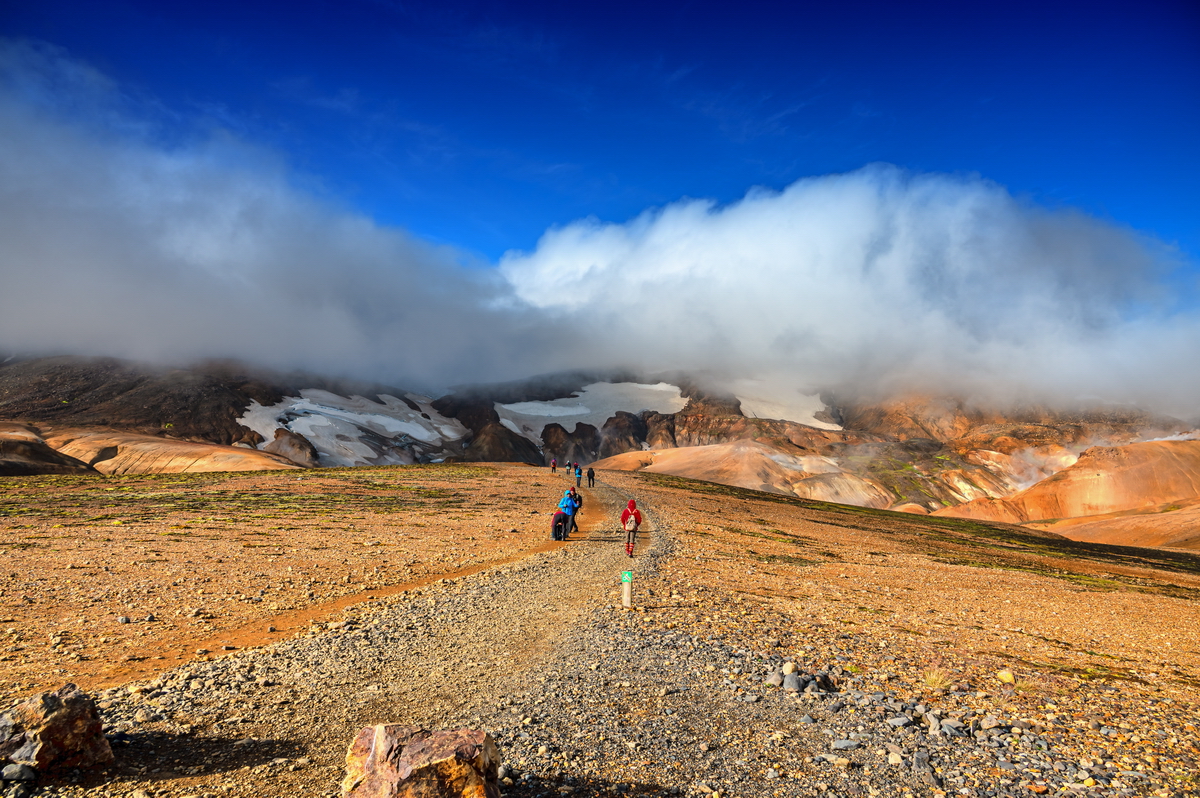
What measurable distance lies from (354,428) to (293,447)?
1984 centimetres

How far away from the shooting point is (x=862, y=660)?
37.3 feet

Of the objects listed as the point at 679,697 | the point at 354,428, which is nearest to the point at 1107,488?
the point at 354,428

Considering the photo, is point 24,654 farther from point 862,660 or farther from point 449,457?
point 449,457

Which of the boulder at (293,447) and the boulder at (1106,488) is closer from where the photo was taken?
the boulder at (293,447)

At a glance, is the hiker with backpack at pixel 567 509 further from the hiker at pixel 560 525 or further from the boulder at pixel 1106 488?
the boulder at pixel 1106 488

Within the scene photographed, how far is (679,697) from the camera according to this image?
896cm

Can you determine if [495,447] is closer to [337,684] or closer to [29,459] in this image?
[29,459]

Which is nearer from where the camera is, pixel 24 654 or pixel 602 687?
pixel 602 687

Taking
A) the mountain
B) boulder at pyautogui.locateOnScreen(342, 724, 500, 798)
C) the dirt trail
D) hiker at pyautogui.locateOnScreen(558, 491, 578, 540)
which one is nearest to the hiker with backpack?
hiker at pyautogui.locateOnScreen(558, 491, 578, 540)

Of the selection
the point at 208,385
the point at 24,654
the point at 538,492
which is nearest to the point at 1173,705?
the point at 24,654

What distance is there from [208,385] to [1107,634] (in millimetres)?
175161

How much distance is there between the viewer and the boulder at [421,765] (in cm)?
497

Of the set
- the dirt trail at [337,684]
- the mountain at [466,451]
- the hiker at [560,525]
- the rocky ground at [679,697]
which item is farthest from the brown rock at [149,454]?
the rocky ground at [679,697]

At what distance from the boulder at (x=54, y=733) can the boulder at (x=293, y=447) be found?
134849 millimetres
